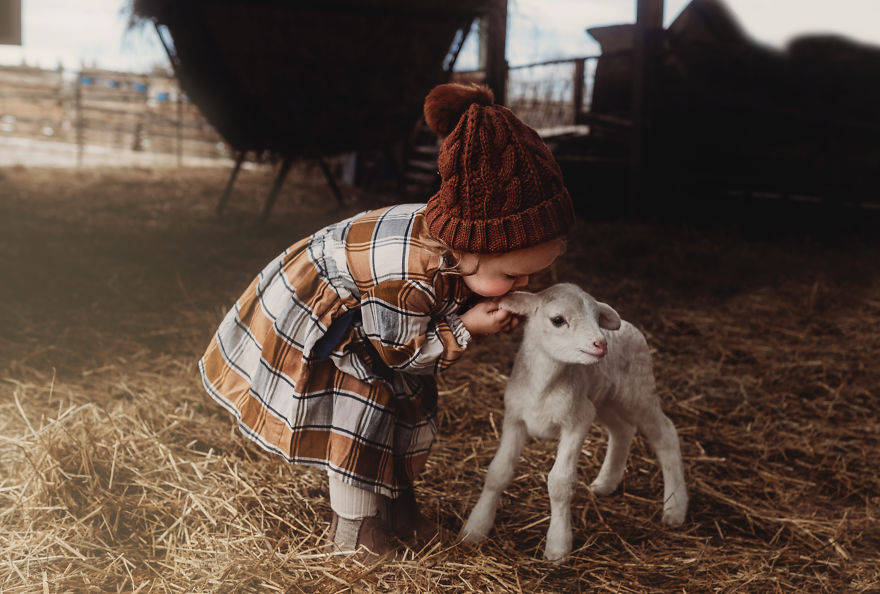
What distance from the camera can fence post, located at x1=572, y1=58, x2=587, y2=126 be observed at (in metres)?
4.59

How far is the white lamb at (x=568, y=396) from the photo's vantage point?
1.72 meters

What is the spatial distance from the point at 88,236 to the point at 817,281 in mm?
4841

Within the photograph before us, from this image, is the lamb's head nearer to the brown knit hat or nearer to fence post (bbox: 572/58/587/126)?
the brown knit hat

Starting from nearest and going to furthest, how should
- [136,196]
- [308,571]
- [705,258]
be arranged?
[308,571], [705,258], [136,196]

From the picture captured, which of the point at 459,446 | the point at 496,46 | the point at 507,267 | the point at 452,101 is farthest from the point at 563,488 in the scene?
the point at 496,46

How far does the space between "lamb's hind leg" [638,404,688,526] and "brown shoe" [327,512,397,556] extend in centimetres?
80

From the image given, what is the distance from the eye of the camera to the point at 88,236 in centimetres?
518

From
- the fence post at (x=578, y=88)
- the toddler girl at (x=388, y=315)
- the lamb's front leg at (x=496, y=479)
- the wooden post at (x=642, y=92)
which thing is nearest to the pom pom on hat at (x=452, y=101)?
the toddler girl at (x=388, y=315)

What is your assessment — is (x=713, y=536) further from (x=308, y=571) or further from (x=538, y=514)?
(x=308, y=571)

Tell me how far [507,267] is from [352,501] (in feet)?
2.36

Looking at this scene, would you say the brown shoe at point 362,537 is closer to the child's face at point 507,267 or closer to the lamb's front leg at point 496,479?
the lamb's front leg at point 496,479

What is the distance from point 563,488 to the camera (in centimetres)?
183

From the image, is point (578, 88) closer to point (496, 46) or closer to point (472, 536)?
point (496, 46)

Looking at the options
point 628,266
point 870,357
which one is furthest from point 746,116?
point 870,357
